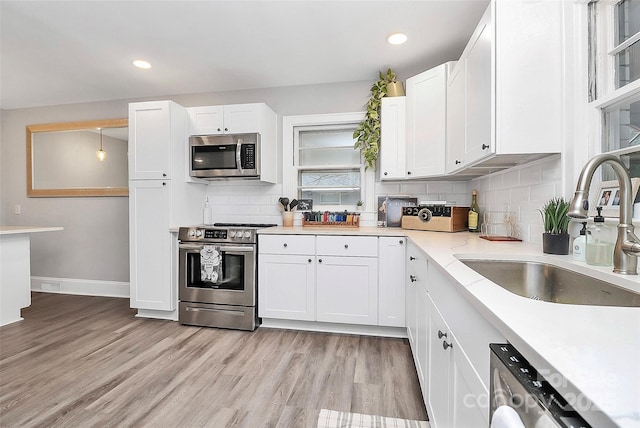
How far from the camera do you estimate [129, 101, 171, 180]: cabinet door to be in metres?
3.00

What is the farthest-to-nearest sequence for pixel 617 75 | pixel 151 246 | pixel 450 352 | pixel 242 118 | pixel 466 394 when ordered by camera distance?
pixel 242 118 < pixel 151 246 < pixel 617 75 < pixel 450 352 < pixel 466 394

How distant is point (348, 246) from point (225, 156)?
1575 mm

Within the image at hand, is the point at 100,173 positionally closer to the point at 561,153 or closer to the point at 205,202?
the point at 205,202

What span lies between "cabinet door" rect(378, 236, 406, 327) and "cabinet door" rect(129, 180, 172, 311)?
202 centimetres

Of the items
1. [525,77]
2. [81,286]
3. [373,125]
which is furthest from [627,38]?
[81,286]

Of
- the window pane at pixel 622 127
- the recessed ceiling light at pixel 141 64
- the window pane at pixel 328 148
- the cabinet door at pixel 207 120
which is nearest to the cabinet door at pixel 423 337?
the window pane at pixel 622 127

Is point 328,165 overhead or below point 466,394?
overhead

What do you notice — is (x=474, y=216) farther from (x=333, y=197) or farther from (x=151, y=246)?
(x=151, y=246)

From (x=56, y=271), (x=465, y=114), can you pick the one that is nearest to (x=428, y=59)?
(x=465, y=114)

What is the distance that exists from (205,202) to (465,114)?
2841 millimetres

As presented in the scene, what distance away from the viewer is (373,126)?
10.2ft

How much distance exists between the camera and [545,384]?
478 mm

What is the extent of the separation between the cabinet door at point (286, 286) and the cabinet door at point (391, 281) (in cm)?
59

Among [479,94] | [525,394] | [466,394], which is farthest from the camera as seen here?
[479,94]
